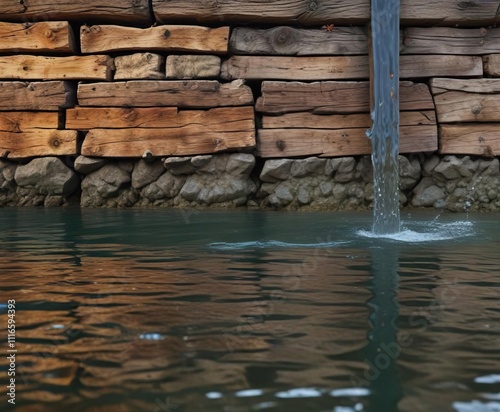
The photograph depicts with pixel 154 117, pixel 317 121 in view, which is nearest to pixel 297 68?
pixel 317 121

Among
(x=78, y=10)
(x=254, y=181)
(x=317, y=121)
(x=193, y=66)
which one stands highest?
(x=78, y=10)

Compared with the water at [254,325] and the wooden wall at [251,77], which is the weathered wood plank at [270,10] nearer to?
the wooden wall at [251,77]

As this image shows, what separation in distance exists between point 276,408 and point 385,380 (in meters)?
0.38

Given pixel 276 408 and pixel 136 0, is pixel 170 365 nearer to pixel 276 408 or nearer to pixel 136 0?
pixel 276 408

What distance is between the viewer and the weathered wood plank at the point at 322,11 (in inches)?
299

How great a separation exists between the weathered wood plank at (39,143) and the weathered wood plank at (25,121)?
2.2 inches

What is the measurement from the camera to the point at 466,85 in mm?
7660

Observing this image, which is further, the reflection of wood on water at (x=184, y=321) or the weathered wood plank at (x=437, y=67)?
the weathered wood plank at (x=437, y=67)

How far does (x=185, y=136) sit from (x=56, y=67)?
6.74 ft

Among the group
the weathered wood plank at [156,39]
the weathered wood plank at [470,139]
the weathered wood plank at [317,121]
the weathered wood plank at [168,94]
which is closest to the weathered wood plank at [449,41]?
the weathered wood plank at [317,121]

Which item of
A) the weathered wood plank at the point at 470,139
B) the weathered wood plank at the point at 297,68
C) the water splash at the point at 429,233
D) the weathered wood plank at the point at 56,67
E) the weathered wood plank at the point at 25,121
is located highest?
the weathered wood plank at the point at 56,67

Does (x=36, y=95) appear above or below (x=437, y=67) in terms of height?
below

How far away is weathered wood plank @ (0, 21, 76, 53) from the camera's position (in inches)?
312

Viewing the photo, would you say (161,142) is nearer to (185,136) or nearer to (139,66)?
(185,136)
